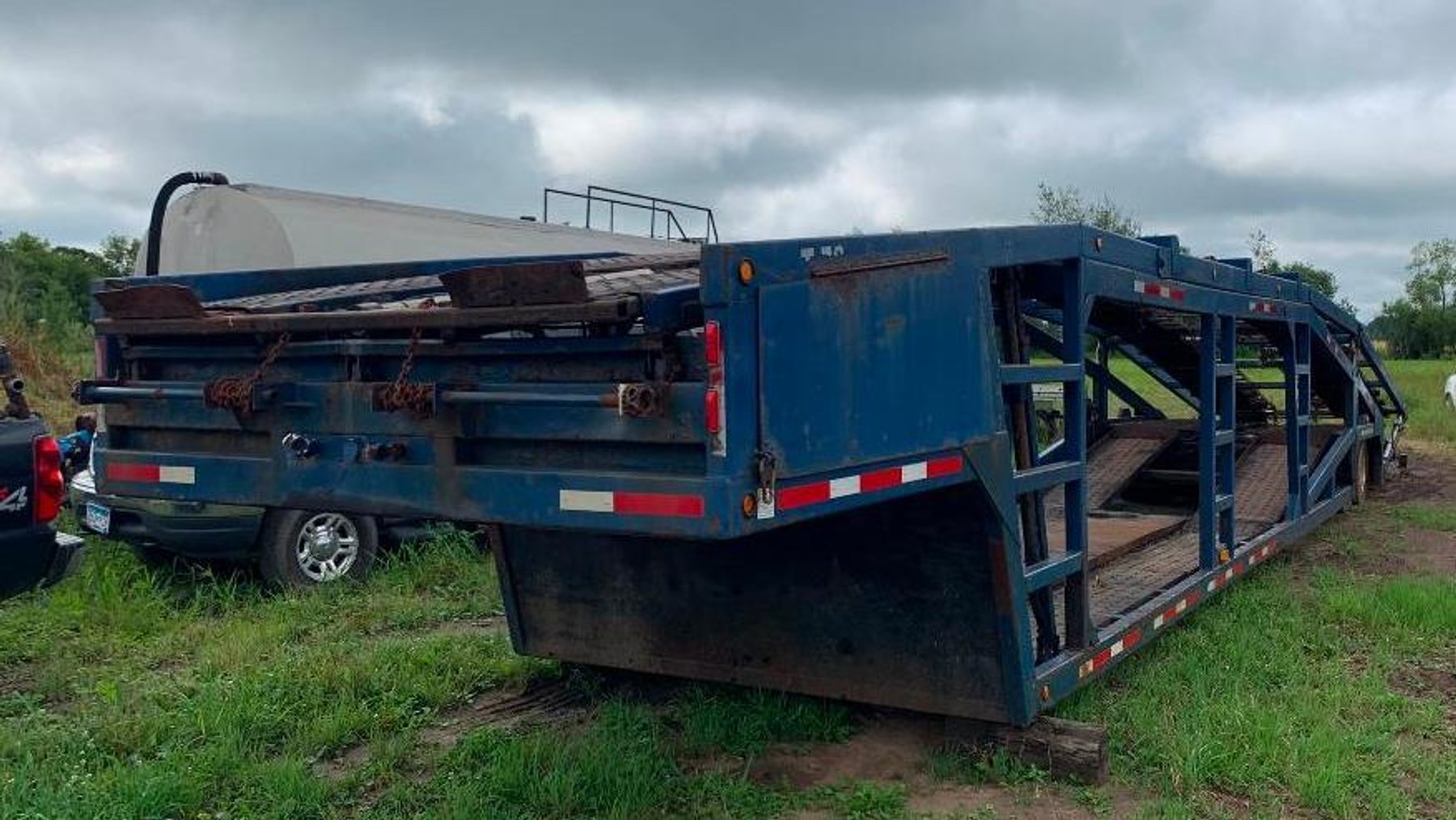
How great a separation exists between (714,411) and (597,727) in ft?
7.46

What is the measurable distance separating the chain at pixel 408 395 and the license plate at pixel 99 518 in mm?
4609

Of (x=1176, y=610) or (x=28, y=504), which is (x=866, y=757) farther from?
(x=28, y=504)

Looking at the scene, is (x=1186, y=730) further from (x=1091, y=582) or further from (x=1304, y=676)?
(x=1091, y=582)

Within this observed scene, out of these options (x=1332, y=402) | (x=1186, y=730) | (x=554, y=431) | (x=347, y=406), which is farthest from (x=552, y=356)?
(x=1332, y=402)

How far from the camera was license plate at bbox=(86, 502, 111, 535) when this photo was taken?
24.0ft

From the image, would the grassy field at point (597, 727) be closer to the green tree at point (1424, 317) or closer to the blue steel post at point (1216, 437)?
the blue steel post at point (1216, 437)

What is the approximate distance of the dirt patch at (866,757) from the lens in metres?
4.56

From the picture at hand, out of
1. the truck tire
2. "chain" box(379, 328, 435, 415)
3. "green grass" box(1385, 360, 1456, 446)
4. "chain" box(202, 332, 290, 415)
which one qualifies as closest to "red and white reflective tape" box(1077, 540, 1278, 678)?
"chain" box(379, 328, 435, 415)

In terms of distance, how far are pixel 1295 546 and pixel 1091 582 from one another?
134 inches

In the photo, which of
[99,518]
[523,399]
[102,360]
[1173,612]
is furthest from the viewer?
[99,518]

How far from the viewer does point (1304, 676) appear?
556 centimetres

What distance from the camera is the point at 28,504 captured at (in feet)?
17.0

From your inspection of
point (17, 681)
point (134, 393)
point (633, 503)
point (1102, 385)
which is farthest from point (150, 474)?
point (1102, 385)

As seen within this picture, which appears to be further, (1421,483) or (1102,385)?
(1421,483)
